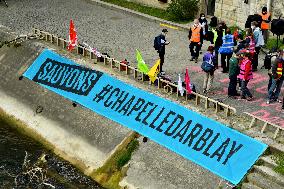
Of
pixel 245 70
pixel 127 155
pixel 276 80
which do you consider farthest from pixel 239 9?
pixel 127 155

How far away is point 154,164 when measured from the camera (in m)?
19.3

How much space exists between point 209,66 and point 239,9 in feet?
29.8

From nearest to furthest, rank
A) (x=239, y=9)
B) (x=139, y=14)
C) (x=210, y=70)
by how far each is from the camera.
→ (x=210, y=70) → (x=239, y=9) → (x=139, y=14)

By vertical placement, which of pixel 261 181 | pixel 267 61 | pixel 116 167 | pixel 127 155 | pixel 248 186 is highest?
pixel 267 61

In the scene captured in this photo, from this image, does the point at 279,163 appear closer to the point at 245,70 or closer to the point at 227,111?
the point at 227,111

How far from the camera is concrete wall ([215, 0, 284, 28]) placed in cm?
2777

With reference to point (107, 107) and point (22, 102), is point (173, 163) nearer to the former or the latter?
point (107, 107)

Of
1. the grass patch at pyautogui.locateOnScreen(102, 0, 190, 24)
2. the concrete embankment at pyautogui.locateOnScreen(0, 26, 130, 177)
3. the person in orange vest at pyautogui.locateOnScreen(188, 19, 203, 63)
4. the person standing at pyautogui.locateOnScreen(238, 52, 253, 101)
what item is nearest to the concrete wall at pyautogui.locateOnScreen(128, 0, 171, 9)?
the grass patch at pyautogui.locateOnScreen(102, 0, 190, 24)

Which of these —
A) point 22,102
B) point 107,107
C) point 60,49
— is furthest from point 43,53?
point 107,107

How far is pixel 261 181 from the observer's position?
17.0 meters

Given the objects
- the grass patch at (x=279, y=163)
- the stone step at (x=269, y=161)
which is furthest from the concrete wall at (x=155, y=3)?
the grass patch at (x=279, y=163)

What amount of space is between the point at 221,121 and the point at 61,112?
735cm

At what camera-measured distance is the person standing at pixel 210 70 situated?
70.6 feet

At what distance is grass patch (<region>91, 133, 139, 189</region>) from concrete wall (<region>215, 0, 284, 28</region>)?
11.3 m
